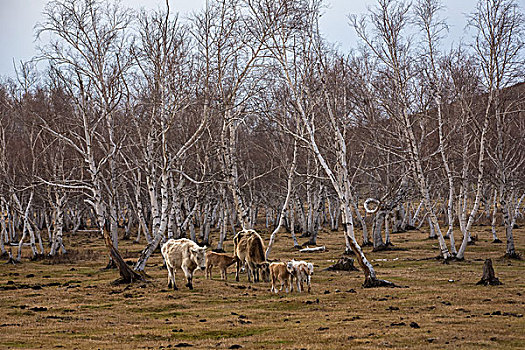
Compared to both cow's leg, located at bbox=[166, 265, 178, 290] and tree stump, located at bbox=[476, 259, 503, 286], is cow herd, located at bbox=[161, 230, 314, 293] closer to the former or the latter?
cow's leg, located at bbox=[166, 265, 178, 290]

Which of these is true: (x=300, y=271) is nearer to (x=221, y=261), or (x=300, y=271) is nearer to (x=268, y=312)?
(x=268, y=312)

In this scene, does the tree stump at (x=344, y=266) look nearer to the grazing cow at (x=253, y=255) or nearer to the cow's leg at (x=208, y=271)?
the grazing cow at (x=253, y=255)

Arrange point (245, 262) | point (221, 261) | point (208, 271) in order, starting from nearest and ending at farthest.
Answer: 1. point (221, 261)
2. point (245, 262)
3. point (208, 271)

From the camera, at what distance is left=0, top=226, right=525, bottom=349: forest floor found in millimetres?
10828

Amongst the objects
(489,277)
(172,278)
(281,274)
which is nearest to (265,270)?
(281,274)

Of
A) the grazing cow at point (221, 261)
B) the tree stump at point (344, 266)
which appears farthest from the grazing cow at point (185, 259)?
the tree stump at point (344, 266)

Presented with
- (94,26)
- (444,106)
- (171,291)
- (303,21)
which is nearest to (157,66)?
(94,26)

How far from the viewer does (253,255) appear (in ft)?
71.6

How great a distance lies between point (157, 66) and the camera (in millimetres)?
24469

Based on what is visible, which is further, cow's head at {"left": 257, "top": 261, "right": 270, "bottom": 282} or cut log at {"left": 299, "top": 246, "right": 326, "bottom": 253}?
cut log at {"left": 299, "top": 246, "right": 326, "bottom": 253}

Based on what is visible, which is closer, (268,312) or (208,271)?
(268,312)

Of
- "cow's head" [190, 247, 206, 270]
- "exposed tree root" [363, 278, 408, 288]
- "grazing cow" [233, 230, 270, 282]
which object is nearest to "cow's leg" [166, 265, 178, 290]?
"cow's head" [190, 247, 206, 270]

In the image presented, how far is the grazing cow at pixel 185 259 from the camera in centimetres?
1955

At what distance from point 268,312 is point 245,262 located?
793 cm
